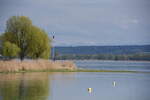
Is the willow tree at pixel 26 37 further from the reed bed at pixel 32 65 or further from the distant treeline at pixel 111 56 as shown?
the distant treeline at pixel 111 56

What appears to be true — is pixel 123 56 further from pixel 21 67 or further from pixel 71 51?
pixel 21 67

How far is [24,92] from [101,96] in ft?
13.9

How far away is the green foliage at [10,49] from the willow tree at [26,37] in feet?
7.39

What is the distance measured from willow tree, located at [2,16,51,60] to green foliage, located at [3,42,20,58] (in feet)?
7.39

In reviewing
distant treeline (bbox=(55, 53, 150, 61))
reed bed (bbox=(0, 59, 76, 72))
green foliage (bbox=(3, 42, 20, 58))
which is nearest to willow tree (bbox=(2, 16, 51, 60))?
green foliage (bbox=(3, 42, 20, 58))

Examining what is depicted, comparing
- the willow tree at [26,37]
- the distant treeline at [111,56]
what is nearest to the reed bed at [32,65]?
the willow tree at [26,37]

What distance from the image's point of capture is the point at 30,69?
50.8 m

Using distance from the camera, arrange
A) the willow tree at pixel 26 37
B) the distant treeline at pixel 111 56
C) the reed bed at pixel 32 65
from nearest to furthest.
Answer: the reed bed at pixel 32 65 < the willow tree at pixel 26 37 < the distant treeline at pixel 111 56

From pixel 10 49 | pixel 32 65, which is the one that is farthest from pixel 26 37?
pixel 32 65

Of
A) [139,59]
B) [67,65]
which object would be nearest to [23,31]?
[67,65]

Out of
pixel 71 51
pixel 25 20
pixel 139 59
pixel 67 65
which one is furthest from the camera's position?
pixel 71 51

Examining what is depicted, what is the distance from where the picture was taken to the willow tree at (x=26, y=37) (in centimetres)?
6075

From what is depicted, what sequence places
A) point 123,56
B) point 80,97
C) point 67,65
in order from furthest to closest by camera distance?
point 123,56 → point 67,65 → point 80,97

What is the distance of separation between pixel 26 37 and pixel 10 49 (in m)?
4.29
